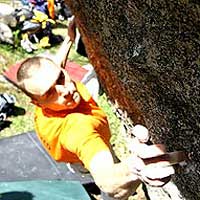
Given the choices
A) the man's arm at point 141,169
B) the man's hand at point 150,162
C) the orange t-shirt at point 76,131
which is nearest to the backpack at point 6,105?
the orange t-shirt at point 76,131

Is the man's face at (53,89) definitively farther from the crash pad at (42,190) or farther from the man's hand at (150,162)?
the crash pad at (42,190)

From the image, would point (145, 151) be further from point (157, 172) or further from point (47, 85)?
point (47, 85)

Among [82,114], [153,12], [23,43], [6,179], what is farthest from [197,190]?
[23,43]

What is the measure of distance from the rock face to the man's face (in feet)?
0.74

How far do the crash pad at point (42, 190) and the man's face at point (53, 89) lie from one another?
3.64 feet

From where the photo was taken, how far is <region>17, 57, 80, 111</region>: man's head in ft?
8.92

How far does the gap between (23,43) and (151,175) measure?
4489mm

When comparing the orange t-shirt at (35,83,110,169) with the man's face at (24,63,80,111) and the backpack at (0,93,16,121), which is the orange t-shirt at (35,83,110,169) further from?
the backpack at (0,93,16,121)

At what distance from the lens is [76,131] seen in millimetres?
2561

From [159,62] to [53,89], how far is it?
2.92 feet

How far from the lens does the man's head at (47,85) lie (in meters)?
2.72

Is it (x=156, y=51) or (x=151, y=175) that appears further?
(x=156, y=51)

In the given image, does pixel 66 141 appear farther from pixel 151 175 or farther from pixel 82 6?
pixel 151 175

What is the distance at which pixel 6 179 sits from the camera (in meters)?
4.12
